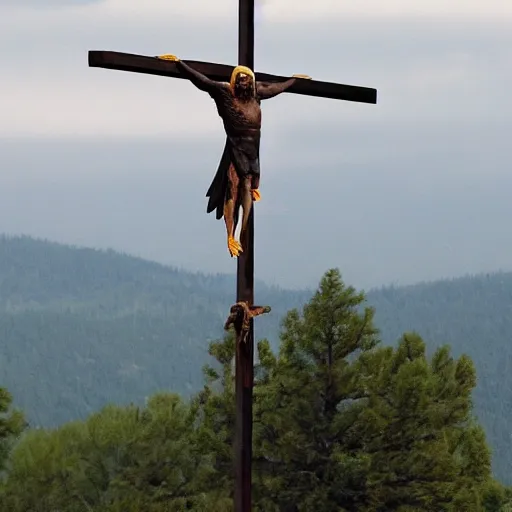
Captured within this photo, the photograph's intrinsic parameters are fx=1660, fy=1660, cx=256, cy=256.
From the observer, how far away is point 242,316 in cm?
904

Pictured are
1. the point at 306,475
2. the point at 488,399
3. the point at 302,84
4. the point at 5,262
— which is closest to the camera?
the point at 302,84

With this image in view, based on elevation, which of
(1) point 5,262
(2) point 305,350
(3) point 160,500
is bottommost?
(3) point 160,500

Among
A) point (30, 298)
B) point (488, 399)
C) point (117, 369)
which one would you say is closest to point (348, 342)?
point (488, 399)

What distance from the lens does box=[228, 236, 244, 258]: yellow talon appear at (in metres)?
8.99

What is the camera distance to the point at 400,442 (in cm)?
2295

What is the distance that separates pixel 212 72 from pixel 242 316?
1.36m

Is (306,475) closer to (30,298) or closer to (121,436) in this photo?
(121,436)

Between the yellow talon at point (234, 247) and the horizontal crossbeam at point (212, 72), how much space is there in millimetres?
913

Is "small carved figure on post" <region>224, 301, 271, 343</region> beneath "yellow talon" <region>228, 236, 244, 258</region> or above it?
beneath

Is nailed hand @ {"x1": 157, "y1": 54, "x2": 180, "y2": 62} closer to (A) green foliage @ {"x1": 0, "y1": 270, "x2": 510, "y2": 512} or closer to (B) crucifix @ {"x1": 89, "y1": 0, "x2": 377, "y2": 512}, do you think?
(B) crucifix @ {"x1": 89, "y1": 0, "x2": 377, "y2": 512}

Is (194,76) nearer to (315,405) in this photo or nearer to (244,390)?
(244,390)

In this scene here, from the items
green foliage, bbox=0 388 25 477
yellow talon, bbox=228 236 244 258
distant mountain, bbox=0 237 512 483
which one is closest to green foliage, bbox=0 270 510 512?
green foliage, bbox=0 388 25 477

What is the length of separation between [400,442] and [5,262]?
6635cm

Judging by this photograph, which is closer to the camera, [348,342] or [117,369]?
[348,342]
